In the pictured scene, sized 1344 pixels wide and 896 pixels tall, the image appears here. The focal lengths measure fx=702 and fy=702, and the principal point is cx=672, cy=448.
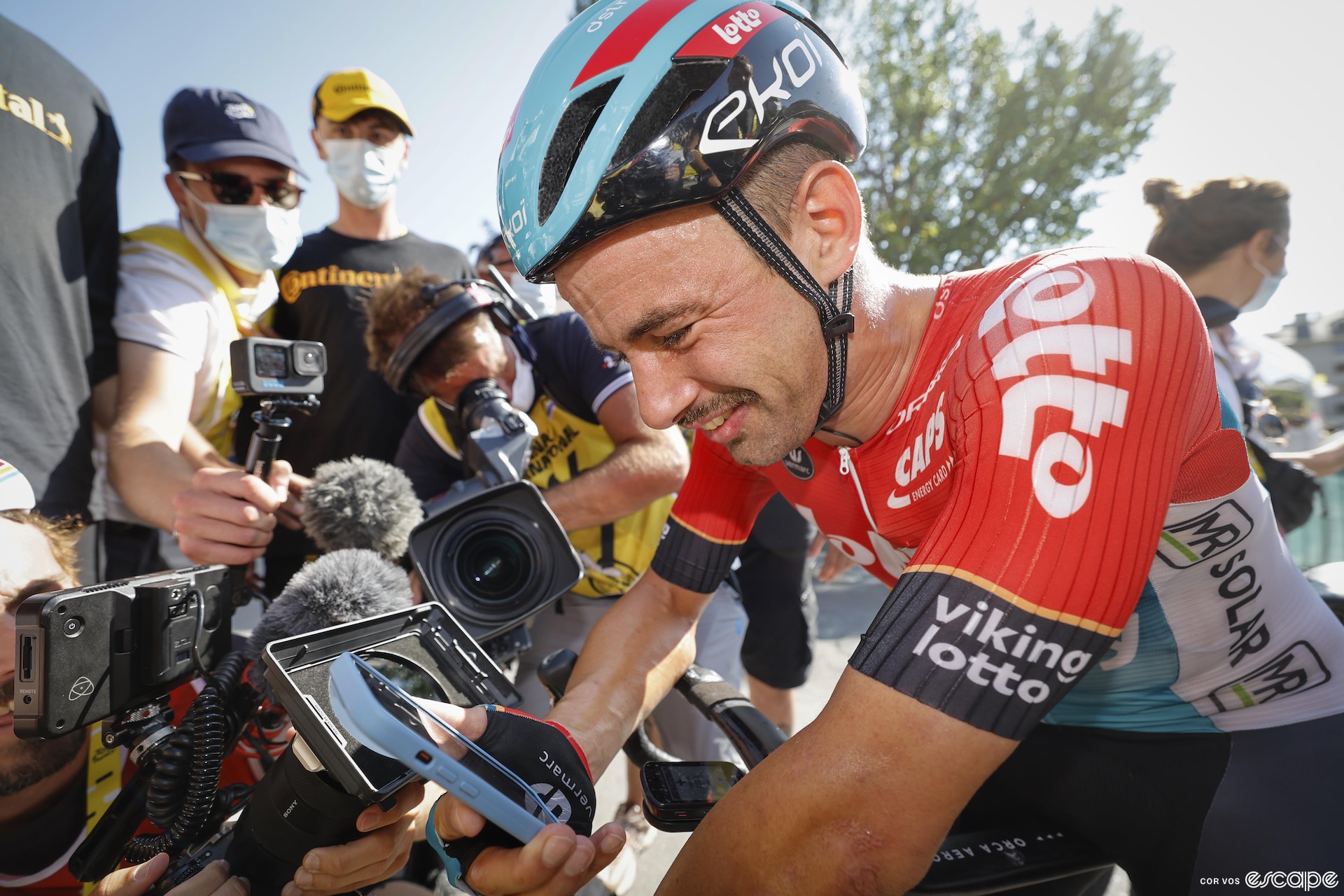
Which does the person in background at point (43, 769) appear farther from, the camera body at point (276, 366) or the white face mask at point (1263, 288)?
the white face mask at point (1263, 288)

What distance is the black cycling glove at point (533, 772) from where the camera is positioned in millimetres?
1140

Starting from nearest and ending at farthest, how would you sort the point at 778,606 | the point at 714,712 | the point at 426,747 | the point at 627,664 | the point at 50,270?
the point at 426,747 < the point at 714,712 < the point at 627,664 < the point at 50,270 < the point at 778,606

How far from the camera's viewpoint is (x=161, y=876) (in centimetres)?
123

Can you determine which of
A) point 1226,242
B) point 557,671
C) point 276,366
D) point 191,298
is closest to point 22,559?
point 276,366

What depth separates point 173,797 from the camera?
128cm

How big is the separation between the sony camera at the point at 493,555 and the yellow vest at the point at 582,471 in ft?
3.34

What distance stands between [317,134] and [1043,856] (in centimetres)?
431

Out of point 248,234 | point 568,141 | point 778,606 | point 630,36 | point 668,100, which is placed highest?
point 630,36

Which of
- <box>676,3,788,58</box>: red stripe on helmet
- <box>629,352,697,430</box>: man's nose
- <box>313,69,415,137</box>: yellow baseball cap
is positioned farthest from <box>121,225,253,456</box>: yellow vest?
<box>676,3,788,58</box>: red stripe on helmet

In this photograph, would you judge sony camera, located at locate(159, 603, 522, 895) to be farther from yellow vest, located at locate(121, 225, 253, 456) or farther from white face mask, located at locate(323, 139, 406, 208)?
white face mask, located at locate(323, 139, 406, 208)

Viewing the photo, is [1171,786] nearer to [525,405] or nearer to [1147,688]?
[1147,688]

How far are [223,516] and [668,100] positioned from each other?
146 centimetres

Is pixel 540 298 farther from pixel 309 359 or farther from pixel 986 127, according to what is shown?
pixel 986 127

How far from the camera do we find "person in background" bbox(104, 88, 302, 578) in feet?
7.43
